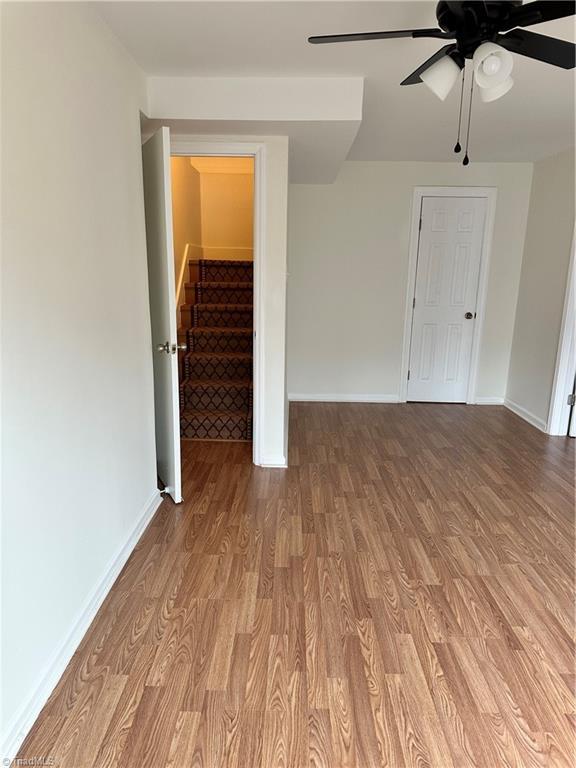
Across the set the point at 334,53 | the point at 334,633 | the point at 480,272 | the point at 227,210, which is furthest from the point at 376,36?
the point at 227,210

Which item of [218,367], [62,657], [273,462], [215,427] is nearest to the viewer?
[62,657]

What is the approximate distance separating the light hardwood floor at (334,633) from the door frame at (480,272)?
1855 millimetres

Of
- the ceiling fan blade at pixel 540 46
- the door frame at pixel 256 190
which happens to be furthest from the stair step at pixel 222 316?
the ceiling fan blade at pixel 540 46

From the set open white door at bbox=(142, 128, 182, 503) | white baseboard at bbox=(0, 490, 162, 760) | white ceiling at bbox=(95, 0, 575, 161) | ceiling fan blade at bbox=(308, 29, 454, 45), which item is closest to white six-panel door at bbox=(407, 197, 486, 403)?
white ceiling at bbox=(95, 0, 575, 161)

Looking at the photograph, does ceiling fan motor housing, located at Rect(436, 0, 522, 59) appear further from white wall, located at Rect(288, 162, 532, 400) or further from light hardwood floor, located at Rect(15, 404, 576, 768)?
white wall, located at Rect(288, 162, 532, 400)

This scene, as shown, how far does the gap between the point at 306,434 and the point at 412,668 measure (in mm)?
2416

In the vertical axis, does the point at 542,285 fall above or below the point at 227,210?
below

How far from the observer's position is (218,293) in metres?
5.10

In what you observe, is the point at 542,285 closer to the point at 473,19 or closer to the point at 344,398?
the point at 344,398

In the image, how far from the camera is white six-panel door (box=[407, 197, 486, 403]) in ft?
15.0

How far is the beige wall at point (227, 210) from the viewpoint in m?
6.04

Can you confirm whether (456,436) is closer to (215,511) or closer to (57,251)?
(215,511)

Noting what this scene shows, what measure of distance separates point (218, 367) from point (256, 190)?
1702mm

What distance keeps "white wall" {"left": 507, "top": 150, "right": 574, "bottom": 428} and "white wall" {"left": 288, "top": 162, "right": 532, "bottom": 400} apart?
6.1 inches
